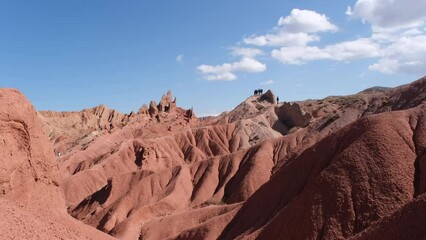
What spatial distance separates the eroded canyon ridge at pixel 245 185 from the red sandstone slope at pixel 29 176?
0.24 ft

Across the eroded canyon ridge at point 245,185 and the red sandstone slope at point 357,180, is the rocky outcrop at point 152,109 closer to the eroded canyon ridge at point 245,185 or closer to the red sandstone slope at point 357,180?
the eroded canyon ridge at point 245,185

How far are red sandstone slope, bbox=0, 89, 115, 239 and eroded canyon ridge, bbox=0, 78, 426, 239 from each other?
72 mm

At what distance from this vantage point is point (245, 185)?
6500cm

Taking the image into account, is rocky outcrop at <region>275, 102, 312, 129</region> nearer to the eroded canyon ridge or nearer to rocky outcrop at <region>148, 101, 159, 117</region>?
the eroded canyon ridge

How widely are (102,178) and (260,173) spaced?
3676 centimetres

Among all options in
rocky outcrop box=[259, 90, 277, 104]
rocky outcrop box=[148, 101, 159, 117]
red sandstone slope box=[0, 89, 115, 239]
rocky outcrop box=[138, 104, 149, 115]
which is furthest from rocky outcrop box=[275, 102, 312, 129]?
red sandstone slope box=[0, 89, 115, 239]

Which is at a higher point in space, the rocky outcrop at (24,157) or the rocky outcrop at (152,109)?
the rocky outcrop at (152,109)

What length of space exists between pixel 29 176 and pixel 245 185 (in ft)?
143

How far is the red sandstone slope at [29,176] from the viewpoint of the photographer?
21156mm

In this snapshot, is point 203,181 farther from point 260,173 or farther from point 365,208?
point 365,208

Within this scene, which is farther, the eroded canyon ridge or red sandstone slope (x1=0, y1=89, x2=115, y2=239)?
the eroded canyon ridge

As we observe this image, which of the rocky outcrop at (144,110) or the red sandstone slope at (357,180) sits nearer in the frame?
the red sandstone slope at (357,180)

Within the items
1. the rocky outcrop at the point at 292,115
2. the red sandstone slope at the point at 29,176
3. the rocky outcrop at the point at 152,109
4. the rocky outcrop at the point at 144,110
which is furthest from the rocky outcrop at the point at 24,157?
the rocky outcrop at the point at 144,110

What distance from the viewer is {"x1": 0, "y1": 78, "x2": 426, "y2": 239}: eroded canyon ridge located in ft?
75.5
